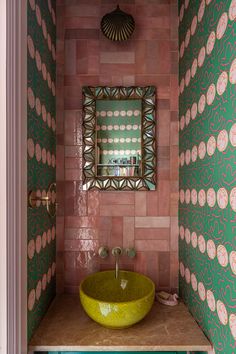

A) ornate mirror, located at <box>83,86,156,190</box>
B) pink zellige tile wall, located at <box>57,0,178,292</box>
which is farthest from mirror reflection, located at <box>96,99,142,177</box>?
pink zellige tile wall, located at <box>57,0,178,292</box>

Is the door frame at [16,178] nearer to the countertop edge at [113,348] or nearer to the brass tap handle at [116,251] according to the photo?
the countertop edge at [113,348]

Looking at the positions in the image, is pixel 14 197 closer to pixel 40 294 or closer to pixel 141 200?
pixel 40 294

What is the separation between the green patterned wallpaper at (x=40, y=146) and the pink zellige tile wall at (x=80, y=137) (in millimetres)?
85

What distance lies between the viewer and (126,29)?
1457 mm

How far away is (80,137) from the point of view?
5.09ft

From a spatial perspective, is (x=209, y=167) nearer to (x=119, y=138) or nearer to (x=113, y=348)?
(x=119, y=138)

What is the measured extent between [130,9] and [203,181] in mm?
1184

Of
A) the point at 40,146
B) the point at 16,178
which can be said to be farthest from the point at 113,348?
the point at 40,146

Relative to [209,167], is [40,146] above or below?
above

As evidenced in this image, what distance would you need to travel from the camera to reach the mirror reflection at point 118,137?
1.53m

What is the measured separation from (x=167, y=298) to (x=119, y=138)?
969 millimetres

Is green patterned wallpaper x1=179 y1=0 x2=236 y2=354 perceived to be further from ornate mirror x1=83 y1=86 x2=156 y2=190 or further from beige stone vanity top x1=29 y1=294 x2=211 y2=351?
ornate mirror x1=83 y1=86 x2=156 y2=190

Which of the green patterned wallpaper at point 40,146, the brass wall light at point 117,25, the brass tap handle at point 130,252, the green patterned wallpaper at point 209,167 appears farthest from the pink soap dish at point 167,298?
the brass wall light at point 117,25

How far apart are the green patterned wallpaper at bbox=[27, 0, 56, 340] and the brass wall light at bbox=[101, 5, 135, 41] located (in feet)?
1.04
